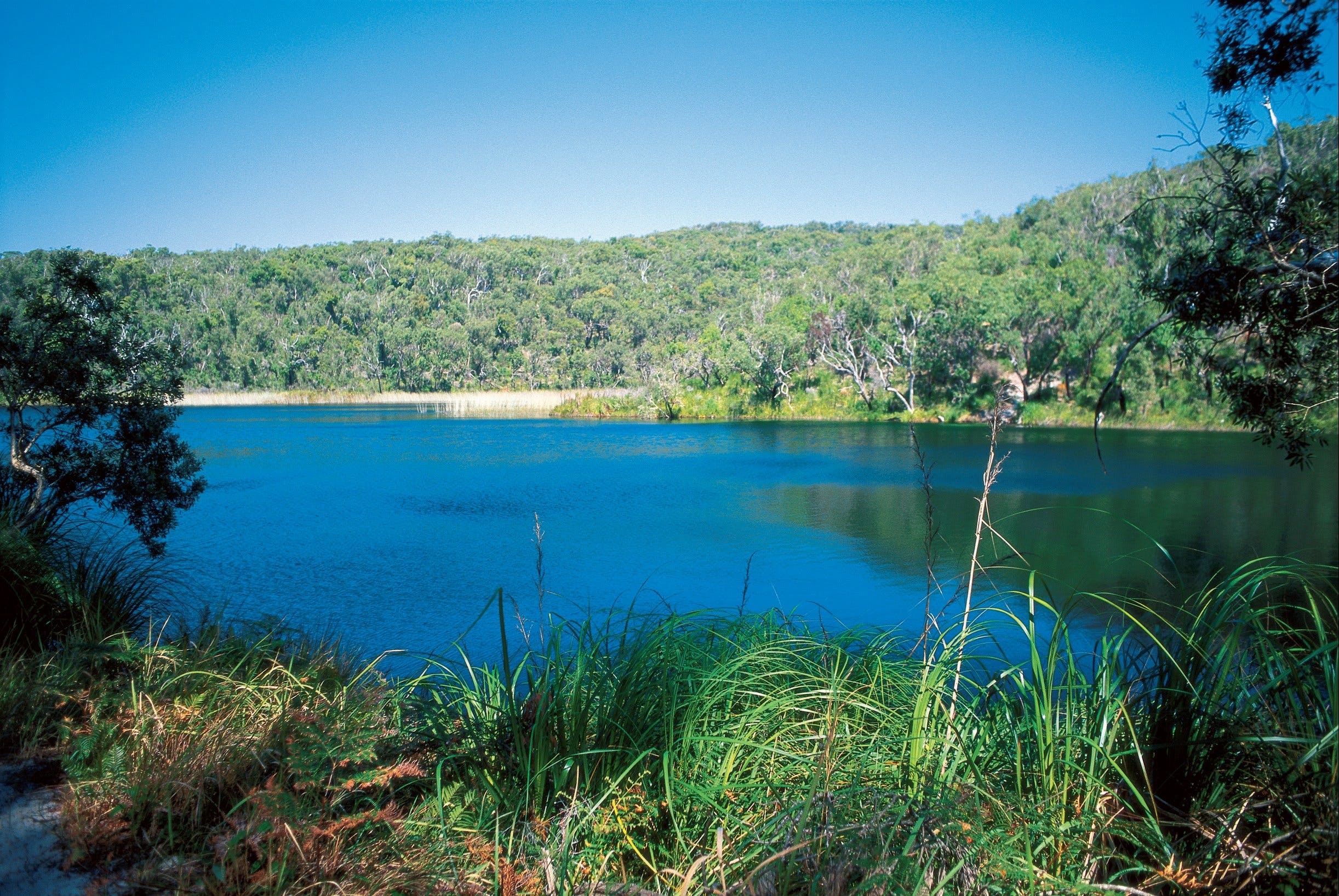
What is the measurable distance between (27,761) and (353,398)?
2756 inches

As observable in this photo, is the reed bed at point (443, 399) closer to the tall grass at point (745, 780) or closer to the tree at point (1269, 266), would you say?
the tree at point (1269, 266)

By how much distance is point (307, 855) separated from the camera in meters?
1.99

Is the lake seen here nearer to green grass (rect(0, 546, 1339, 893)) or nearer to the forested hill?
green grass (rect(0, 546, 1339, 893))

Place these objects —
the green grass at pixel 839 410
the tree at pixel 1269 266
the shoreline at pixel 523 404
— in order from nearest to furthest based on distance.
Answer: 1. the tree at pixel 1269 266
2. the green grass at pixel 839 410
3. the shoreline at pixel 523 404

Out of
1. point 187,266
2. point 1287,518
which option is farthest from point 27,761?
point 187,266

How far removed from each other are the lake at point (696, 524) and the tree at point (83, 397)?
7.24 feet

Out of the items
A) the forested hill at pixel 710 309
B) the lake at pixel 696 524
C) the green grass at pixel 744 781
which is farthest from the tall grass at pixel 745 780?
the forested hill at pixel 710 309

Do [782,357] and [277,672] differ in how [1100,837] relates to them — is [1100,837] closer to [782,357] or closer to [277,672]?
[277,672]

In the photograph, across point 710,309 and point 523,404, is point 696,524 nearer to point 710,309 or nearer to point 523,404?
point 523,404

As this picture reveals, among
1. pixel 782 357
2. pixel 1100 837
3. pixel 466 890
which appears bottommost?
pixel 466 890

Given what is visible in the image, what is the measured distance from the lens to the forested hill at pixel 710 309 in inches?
1444

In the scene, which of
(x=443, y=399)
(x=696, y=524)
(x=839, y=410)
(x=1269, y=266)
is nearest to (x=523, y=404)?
(x=443, y=399)

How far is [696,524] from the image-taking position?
1744 centimetres

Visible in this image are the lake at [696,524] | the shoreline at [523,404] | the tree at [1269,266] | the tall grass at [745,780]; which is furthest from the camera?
the shoreline at [523,404]
